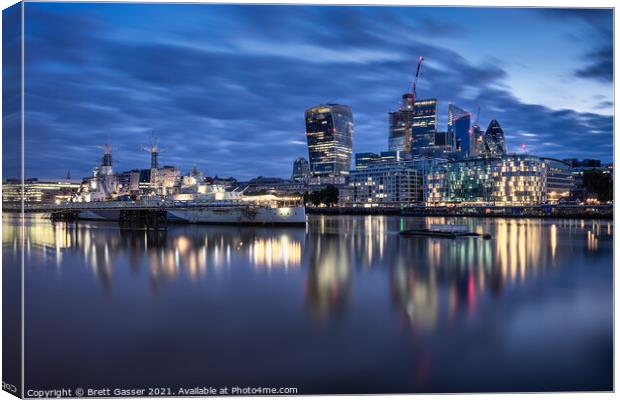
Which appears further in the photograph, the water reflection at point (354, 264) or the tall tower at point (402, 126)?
the tall tower at point (402, 126)

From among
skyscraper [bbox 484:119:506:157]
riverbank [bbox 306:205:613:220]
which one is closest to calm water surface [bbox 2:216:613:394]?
riverbank [bbox 306:205:613:220]

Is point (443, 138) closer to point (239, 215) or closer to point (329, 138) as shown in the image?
point (329, 138)

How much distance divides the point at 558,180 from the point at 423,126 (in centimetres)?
7787

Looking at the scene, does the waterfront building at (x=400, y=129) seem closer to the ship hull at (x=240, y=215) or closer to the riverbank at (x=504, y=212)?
the riverbank at (x=504, y=212)

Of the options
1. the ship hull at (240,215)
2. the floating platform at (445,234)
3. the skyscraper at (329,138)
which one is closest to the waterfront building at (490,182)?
the ship hull at (240,215)

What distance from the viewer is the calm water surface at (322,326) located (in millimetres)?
5801

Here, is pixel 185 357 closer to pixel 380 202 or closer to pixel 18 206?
pixel 18 206

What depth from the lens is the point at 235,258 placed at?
656 inches

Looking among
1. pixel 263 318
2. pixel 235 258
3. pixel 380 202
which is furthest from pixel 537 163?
pixel 263 318

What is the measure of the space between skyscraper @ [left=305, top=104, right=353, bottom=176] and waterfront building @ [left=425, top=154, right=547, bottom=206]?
2137 inches

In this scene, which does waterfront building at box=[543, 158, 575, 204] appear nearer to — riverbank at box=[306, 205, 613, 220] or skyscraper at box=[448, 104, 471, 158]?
riverbank at box=[306, 205, 613, 220]

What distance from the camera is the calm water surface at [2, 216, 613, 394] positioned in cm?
580

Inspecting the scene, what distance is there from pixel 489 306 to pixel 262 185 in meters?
138

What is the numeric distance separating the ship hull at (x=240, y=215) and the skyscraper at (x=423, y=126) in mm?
124576
